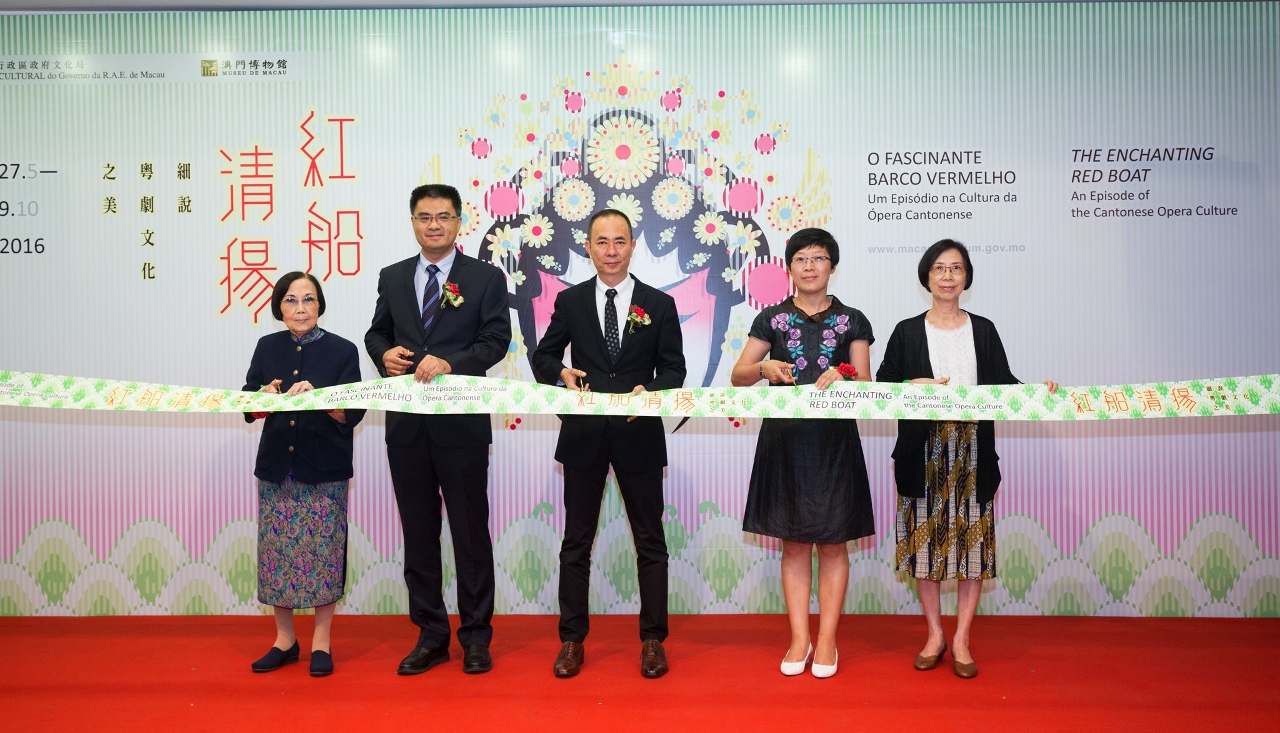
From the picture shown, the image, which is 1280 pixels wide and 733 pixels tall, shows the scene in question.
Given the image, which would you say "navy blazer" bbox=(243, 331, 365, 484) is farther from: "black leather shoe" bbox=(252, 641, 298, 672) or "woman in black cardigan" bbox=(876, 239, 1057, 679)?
"woman in black cardigan" bbox=(876, 239, 1057, 679)

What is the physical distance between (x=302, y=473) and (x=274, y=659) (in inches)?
30.4

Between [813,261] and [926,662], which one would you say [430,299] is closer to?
[813,261]

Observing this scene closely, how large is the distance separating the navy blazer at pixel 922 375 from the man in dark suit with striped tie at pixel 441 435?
157 centimetres

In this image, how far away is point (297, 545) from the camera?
3.61m

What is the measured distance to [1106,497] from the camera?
458cm

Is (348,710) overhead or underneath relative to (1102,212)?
underneath

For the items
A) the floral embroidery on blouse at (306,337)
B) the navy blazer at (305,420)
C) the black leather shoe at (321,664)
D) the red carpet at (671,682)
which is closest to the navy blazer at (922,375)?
the red carpet at (671,682)

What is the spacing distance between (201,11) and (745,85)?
2.71m

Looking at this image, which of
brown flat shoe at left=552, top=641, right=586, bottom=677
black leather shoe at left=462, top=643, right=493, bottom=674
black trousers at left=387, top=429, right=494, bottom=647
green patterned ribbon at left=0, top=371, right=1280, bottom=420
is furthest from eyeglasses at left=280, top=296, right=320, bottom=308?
brown flat shoe at left=552, top=641, right=586, bottom=677

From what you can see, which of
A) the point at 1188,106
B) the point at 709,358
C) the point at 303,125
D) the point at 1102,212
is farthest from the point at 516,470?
the point at 1188,106

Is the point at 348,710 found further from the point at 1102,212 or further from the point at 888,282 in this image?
the point at 1102,212

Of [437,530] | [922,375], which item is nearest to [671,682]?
[437,530]

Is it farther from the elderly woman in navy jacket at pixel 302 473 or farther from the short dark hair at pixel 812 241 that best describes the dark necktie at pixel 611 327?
the elderly woman in navy jacket at pixel 302 473

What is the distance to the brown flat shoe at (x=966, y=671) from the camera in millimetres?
3576
